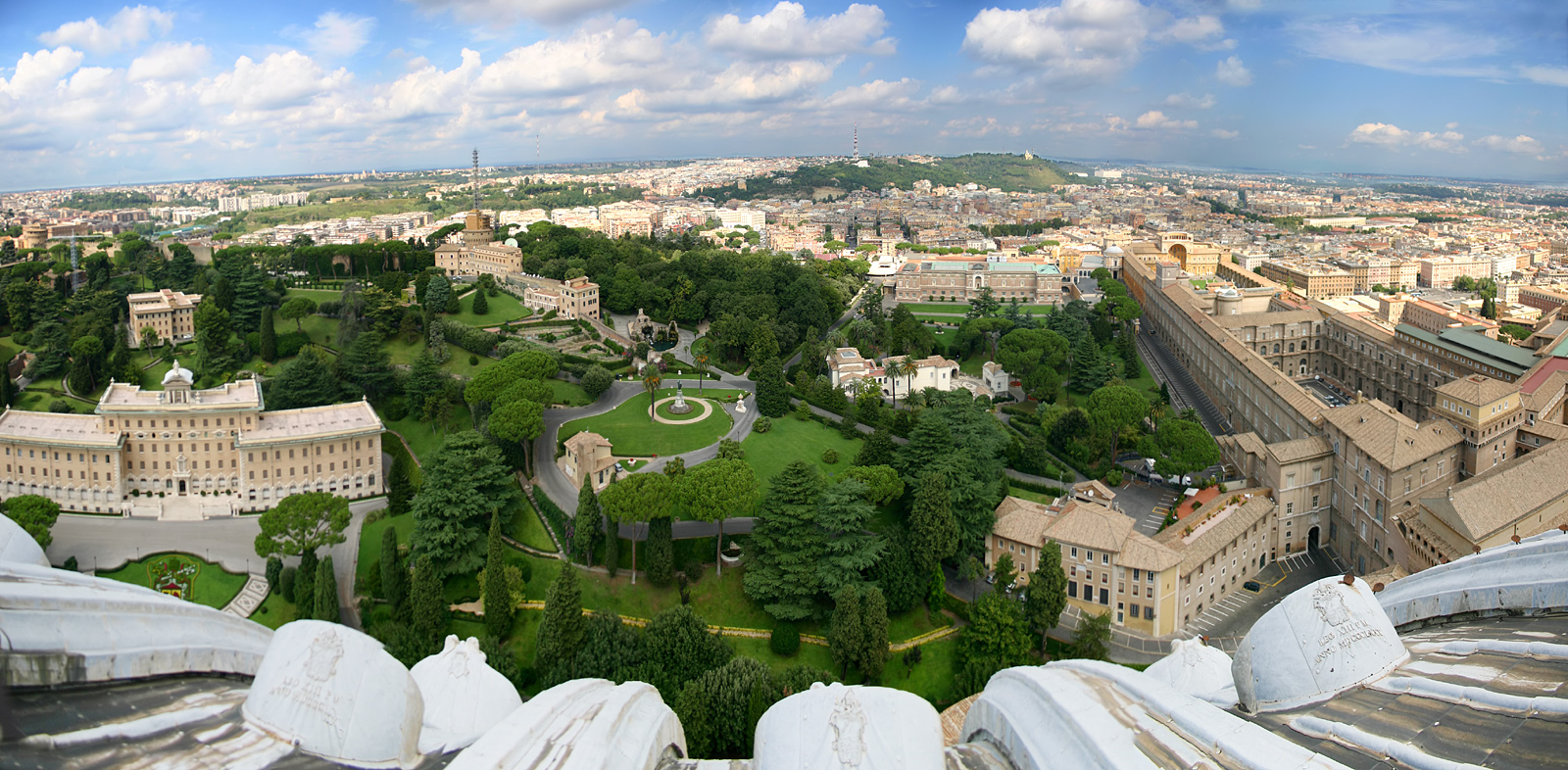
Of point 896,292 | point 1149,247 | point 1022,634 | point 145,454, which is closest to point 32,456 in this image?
point 145,454

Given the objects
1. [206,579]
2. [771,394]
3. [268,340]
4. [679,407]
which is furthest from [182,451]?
[771,394]

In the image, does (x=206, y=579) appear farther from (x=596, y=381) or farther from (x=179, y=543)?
(x=596, y=381)

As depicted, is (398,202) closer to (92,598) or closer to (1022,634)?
(1022,634)

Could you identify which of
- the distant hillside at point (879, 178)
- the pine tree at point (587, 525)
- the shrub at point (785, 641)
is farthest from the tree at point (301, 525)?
the distant hillside at point (879, 178)

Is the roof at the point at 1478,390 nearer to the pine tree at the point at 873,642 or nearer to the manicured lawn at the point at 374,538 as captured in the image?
the pine tree at the point at 873,642

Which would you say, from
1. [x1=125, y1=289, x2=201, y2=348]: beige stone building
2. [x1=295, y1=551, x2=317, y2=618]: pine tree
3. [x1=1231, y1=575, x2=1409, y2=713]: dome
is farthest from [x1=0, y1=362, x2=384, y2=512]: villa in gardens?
[x1=1231, y1=575, x2=1409, y2=713]: dome

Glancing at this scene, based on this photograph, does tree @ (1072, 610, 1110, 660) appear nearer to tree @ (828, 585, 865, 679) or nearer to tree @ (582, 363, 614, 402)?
tree @ (828, 585, 865, 679)
